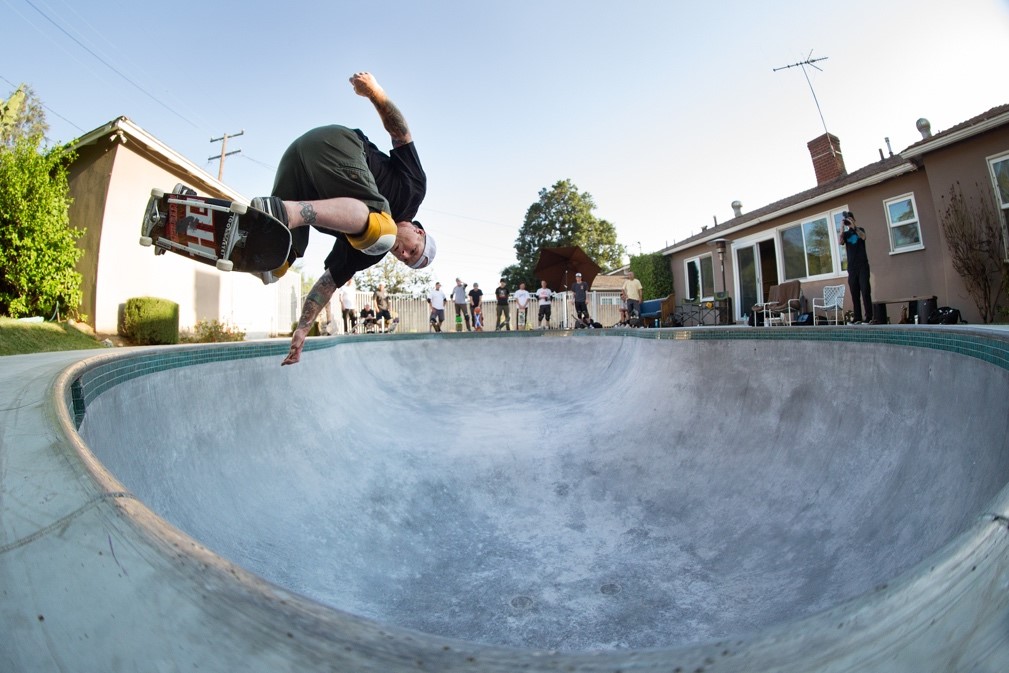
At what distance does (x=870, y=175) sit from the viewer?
11.4m

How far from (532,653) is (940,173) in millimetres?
13232

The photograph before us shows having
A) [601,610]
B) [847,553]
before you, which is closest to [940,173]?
[847,553]

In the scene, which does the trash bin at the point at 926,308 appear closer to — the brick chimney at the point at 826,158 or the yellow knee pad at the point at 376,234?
the brick chimney at the point at 826,158

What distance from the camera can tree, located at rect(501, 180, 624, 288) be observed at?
48875 mm

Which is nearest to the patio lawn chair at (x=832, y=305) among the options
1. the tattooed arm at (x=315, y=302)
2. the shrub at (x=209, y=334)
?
the tattooed arm at (x=315, y=302)

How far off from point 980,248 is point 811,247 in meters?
4.44

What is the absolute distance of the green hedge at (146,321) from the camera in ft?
34.8

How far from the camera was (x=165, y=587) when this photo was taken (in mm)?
612

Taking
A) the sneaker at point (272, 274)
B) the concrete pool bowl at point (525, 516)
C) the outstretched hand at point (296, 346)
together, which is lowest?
the concrete pool bowl at point (525, 516)

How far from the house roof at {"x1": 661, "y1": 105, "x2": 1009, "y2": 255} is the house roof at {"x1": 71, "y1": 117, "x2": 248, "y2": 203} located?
1326 cm

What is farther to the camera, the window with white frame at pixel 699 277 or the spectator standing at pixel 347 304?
the window with white frame at pixel 699 277

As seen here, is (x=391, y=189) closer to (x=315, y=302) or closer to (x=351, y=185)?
(x=351, y=185)

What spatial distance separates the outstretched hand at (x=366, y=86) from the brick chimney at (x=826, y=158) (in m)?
15.6

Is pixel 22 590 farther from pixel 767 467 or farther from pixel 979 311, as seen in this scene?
pixel 979 311
